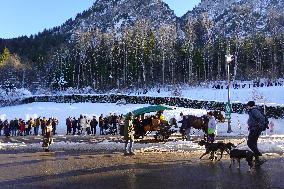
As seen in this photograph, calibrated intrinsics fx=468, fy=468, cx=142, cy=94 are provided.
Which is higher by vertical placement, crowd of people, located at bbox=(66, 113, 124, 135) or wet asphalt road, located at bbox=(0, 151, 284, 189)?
crowd of people, located at bbox=(66, 113, 124, 135)

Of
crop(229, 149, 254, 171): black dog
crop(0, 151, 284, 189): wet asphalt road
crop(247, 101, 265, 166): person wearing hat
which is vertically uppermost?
crop(247, 101, 265, 166): person wearing hat

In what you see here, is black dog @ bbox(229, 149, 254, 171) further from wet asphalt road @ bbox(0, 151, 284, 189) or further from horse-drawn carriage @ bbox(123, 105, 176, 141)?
horse-drawn carriage @ bbox(123, 105, 176, 141)

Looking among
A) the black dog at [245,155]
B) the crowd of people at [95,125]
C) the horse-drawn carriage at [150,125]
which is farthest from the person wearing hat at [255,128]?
the crowd of people at [95,125]

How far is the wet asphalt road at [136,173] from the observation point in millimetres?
11328

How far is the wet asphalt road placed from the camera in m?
11.3

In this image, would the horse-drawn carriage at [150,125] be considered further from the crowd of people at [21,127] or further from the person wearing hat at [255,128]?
the person wearing hat at [255,128]

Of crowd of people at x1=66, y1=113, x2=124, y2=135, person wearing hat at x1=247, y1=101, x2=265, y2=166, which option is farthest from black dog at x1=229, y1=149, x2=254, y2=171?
crowd of people at x1=66, y1=113, x2=124, y2=135

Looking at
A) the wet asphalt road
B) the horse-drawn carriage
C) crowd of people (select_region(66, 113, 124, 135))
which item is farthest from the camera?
crowd of people (select_region(66, 113, 124, 135))

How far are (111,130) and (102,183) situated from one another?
2556 centimetres

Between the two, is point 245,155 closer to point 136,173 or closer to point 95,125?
point 136,173

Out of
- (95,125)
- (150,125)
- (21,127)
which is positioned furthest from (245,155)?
(21,127)

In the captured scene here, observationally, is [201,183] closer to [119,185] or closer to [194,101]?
[119,185]

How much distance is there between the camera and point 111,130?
37.2 m

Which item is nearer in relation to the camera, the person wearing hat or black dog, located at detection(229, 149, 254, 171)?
black dog, located at detection(229, 149, 254, 171)
